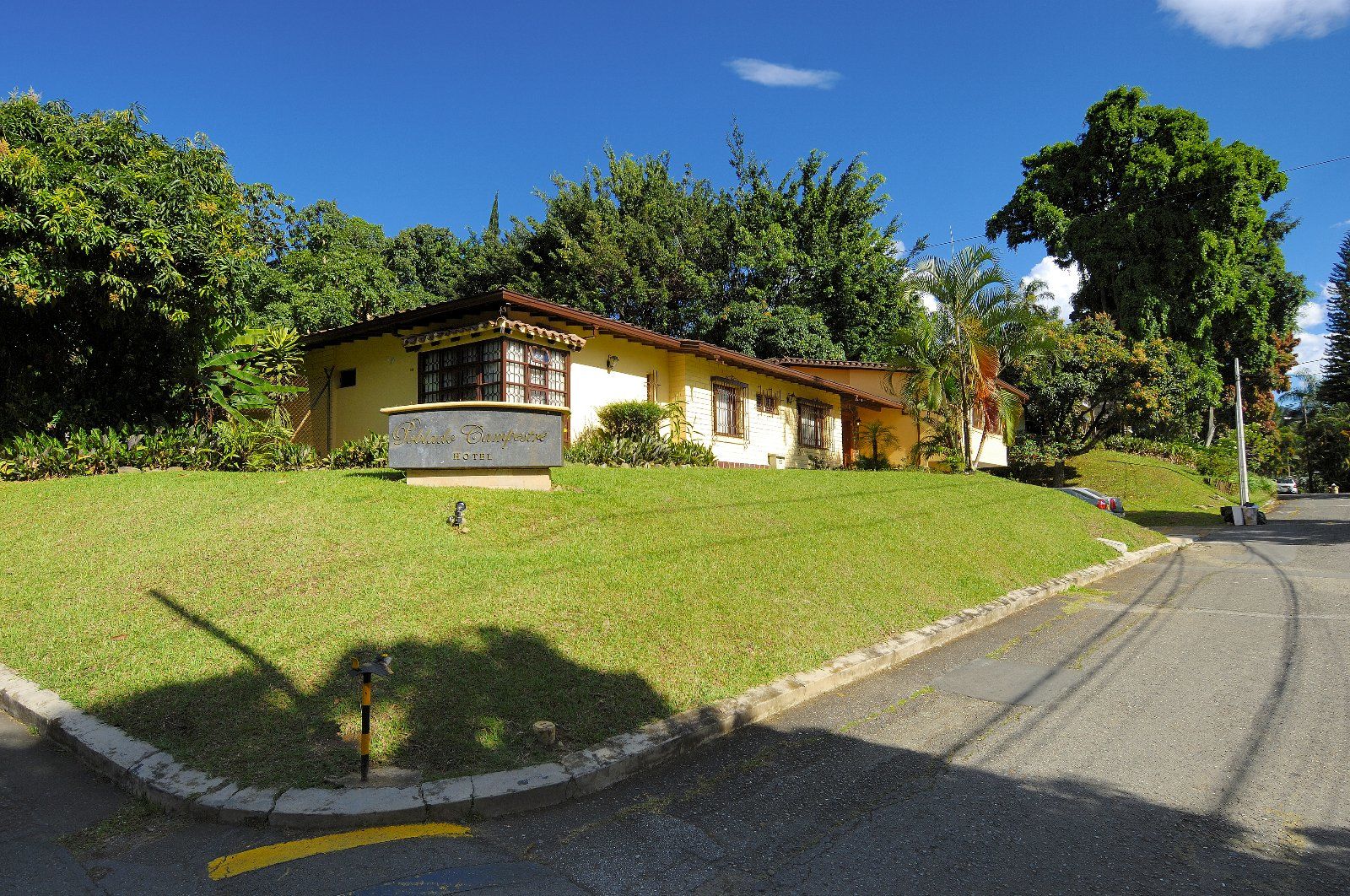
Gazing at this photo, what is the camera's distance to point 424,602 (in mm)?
6492

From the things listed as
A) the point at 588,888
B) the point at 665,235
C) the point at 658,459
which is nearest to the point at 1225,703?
the point at 588,888

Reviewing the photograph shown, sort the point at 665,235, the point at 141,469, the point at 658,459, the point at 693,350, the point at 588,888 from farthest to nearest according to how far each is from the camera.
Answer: the point at 665,235, the point at 693,350, the point at 658,459, the point at 141,469, the point at 588,888

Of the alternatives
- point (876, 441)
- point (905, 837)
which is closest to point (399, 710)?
point (905, 837)

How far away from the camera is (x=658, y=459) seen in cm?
1606

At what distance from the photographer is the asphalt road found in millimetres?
3367

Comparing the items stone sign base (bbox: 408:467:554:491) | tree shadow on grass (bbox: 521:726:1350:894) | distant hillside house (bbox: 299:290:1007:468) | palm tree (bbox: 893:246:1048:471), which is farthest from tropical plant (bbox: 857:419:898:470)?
tree shadow on grass (bbox: 521:726:1350:894)

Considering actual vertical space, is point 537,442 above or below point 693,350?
below

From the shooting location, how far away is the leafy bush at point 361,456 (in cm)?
1428

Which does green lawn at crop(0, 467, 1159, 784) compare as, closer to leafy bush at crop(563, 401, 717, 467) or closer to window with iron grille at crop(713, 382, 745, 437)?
leafy bush at crop(563, 401, 717, 467)

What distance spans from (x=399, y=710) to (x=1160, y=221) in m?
40.6

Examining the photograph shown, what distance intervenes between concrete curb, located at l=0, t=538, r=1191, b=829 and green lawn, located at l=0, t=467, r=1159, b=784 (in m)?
0.14

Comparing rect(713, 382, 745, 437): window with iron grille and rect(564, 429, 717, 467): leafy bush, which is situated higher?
rect(713, 382, 745, 437): window with iron grille

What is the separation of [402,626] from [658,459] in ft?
33.8

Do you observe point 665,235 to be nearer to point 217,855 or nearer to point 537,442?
point 537,442
